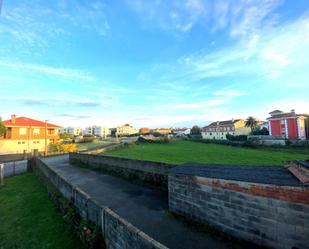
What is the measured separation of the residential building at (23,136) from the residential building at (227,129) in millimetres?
59653

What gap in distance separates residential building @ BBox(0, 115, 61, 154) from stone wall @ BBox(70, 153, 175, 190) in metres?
22.1

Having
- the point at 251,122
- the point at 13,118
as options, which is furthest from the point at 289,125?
the point at 13,118

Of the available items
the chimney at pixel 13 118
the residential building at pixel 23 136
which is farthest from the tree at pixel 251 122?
the chimney at pixel 13 118

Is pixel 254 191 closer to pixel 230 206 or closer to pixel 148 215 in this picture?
pixel 230 206

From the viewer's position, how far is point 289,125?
46125mm

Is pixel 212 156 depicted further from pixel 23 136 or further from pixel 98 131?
→ pixel 98 131

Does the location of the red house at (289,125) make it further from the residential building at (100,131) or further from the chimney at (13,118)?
the residential building at (100,131)

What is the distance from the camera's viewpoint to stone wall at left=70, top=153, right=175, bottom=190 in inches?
387

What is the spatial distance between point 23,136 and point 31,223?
108 feet

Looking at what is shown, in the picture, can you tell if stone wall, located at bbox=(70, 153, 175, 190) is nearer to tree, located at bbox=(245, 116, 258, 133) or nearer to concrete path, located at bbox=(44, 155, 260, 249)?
concrete path, located at bbox=(44, 155, 260, 249)

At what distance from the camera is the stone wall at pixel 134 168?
32.3ft

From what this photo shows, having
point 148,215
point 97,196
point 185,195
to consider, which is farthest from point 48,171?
point 185,195

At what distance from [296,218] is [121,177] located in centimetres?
1022

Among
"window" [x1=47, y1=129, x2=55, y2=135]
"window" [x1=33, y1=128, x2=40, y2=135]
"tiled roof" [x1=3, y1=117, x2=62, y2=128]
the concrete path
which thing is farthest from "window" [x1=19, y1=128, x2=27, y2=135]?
the concrete path
